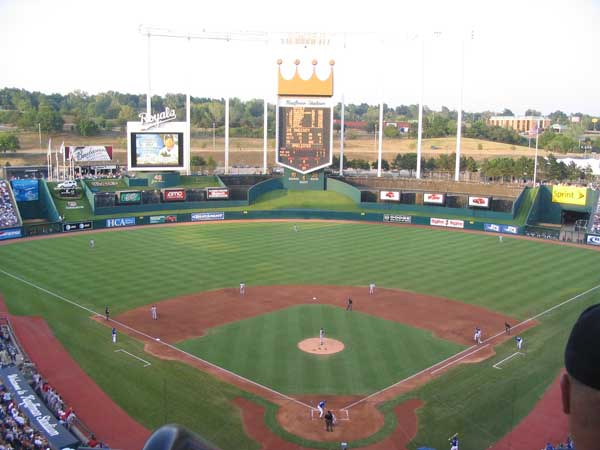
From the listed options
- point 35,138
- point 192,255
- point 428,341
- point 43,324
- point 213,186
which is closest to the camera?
point 428,341

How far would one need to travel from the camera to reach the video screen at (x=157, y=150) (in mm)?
77062

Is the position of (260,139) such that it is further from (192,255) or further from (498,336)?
(498,336)

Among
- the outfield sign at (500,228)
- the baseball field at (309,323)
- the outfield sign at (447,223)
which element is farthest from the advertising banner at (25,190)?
the outfield sign at (500,228)

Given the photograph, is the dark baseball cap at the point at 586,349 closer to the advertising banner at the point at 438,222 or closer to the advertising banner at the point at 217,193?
the advertising banner at the point at 438,222

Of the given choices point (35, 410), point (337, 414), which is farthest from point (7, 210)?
point (337, 414)

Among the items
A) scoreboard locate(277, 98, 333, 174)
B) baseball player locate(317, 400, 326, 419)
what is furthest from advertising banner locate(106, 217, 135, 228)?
baseball player locate(317, 400, 326, 419)

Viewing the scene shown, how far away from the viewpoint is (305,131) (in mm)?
80375

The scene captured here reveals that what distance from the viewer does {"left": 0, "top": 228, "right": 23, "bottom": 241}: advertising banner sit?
6047cm

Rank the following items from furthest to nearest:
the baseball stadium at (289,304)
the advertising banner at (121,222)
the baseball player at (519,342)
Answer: the advertising banner at (121,222)
the baseball player at (519,342)
the baseball stadium at (289,304)

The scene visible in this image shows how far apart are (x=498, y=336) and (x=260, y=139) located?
138 meters

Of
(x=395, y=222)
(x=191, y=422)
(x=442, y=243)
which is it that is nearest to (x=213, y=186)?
(x=395, y=222)

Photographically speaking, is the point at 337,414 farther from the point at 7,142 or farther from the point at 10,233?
the point at 7,142

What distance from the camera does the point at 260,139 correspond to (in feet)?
547

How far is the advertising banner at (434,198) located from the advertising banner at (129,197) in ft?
119
